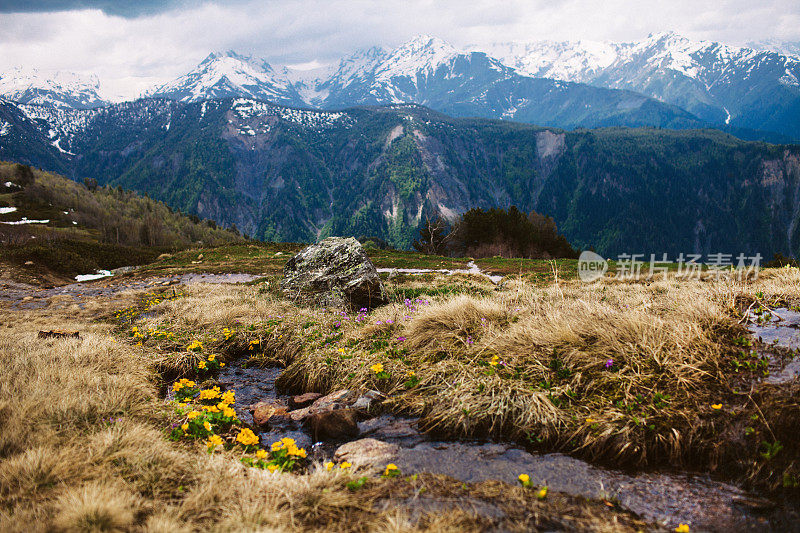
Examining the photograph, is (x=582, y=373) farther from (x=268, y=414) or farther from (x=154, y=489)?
(x=154, y=489)

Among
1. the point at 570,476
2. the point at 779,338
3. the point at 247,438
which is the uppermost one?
the point at 779,338

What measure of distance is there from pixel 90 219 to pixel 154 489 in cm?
12088

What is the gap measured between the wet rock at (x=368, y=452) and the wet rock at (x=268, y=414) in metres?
1.39

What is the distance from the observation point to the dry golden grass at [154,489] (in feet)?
8.41

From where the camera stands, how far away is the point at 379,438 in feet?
15.6

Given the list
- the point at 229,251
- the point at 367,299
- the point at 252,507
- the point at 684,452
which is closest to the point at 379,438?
the point at 252,507

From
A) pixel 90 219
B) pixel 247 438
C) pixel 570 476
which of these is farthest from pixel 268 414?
pixel 90 219

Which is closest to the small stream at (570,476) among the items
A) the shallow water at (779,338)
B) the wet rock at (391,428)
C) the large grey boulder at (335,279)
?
the wet rock at (391,428)

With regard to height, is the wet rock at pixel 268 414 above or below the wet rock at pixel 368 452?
below

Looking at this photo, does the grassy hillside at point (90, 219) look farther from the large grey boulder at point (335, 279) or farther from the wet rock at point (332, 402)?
the wet rock at point (332, 402)

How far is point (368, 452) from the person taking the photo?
4277mm

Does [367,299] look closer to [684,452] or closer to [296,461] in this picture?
[296,461]

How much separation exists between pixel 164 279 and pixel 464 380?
732 inches

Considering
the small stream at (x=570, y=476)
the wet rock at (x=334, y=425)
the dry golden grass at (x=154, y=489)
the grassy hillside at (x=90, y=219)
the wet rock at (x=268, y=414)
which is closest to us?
the dry golden grass at (x=154, y=489)
